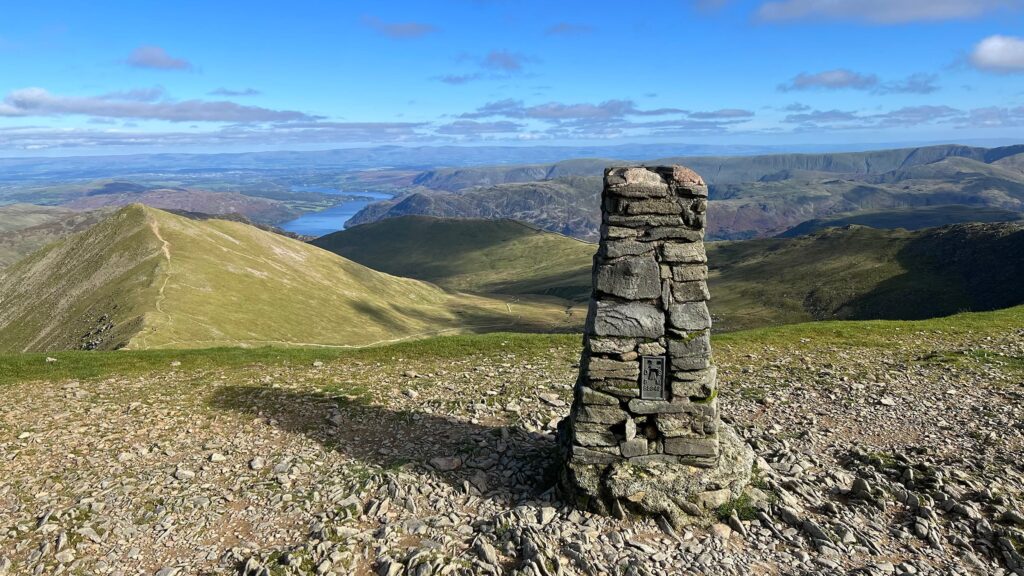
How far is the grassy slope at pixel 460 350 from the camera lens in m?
24.9

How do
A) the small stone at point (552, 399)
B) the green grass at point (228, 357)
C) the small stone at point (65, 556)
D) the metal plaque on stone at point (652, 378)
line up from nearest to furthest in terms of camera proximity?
the small stone at point (65, 556), the metal plaque on stone at point (652, 378), the small stone at point (552, 399), the green grass at point (228, 357)

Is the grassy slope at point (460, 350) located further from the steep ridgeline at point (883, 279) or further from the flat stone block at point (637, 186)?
the steep ridgeline at point (883, 279)

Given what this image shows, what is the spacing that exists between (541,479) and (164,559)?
319 inches

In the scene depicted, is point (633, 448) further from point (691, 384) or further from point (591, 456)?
point (691, 384)

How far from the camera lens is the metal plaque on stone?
1194cm

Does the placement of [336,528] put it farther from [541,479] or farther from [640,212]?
[640,212]

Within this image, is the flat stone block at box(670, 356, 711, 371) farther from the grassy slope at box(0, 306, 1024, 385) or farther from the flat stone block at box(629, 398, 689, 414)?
the grassy slope at box(0, 306, 1024, 385)

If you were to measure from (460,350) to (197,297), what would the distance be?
61335 millimetres

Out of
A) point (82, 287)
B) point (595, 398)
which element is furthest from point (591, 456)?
point (82, 287)

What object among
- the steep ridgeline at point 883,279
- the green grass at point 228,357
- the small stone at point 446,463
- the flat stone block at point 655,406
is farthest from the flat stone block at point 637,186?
the steep ridgeline at point 883,279

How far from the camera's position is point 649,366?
11961 mm

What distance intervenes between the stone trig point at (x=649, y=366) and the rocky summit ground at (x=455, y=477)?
2.52ft

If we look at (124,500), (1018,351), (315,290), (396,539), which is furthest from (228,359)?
(315,290)

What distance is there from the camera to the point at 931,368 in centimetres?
2242
